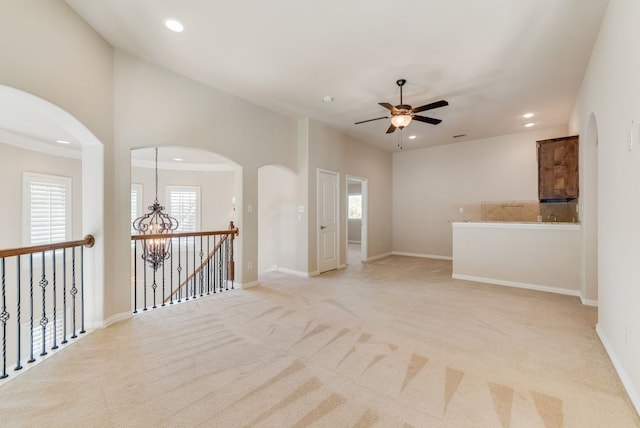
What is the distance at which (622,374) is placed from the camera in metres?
2.09

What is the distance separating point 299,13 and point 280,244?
14.3ft

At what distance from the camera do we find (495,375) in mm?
2188

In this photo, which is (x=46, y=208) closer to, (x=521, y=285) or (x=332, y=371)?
(x=332, y=371)

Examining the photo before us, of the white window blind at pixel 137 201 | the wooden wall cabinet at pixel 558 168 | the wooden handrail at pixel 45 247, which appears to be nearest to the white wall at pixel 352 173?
the wooden handrail at pixel 45 247

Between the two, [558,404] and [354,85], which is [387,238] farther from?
[558,404]

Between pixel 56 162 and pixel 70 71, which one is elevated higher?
pixel 70 71

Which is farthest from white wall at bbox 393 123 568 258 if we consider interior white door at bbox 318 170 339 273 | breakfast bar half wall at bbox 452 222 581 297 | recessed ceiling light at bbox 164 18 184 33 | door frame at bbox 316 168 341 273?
recessed ceiling light at bbox 164 18 184 33

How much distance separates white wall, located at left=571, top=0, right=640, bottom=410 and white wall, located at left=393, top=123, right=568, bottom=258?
3777mm

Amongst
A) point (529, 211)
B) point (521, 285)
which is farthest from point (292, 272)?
point (529, 211)

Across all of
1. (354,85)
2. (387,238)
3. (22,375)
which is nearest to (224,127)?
(354,85)

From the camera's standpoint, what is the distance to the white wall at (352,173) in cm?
554

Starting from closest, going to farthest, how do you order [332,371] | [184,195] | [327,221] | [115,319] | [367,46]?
[332,371]
[367,46]
[115,319]
[327,221]
[184,195]

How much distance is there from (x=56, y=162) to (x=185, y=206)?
2776mm

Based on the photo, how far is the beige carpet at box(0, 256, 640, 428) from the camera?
1.76m
